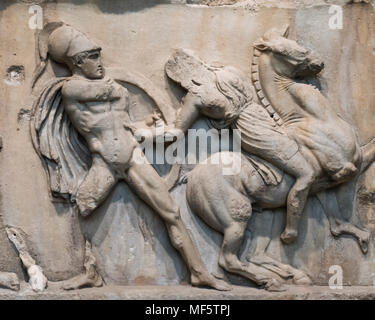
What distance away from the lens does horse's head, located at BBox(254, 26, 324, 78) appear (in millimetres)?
4889

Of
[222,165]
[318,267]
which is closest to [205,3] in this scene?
[222,165]

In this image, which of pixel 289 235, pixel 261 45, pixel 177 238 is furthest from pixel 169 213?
pixel 261 45

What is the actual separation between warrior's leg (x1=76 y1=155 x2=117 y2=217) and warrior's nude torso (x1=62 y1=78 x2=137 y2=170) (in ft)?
0.18

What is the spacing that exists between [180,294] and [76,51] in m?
1.47

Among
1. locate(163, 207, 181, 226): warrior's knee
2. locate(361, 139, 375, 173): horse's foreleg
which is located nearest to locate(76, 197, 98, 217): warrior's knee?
locate(163, 207, 181, 226): warrior's knee

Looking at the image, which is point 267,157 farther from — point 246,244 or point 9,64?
point 9,64

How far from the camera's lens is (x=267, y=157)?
483 centimetres

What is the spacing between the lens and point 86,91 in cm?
475

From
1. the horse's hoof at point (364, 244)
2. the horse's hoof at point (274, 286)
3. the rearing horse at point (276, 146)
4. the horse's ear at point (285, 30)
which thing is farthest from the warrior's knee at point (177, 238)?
the horse's ear at point (285, 30)

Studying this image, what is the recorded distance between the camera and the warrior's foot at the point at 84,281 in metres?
4.71

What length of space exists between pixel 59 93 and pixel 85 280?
1.06m

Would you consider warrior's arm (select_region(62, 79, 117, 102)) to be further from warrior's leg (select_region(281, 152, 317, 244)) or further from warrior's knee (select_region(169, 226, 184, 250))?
warrior's leg (select_region(281, 152, 317, 244))
